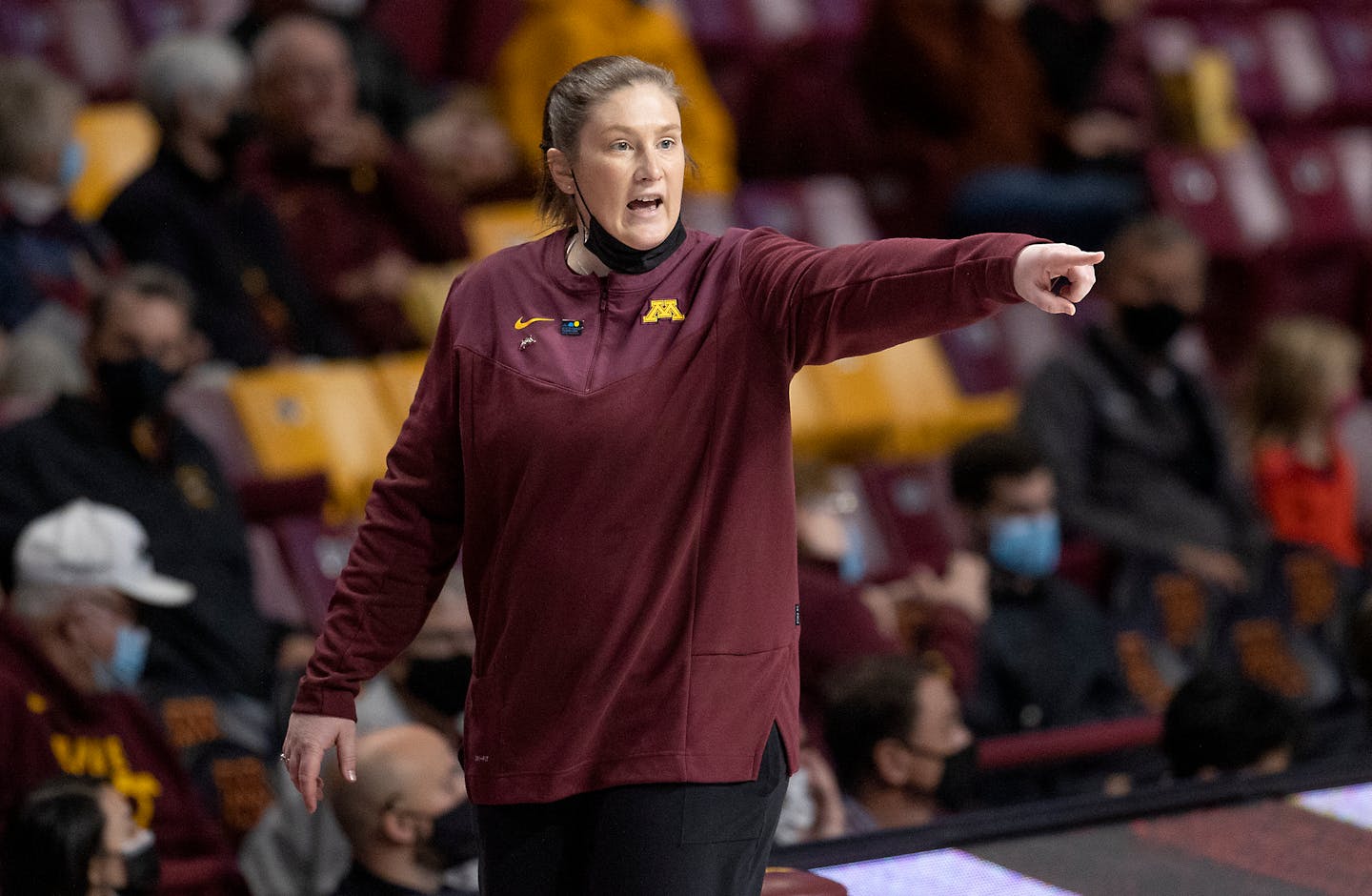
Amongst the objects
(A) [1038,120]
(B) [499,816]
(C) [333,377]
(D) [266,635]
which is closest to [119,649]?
(D) [266,635]

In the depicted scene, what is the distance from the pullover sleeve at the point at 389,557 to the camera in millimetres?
1804

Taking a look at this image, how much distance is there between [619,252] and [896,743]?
146 centimetres

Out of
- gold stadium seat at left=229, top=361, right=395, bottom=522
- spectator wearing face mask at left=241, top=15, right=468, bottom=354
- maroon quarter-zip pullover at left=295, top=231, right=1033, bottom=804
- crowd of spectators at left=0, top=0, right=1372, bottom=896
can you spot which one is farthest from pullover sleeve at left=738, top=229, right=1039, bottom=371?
spectator wearing face mask at left=241, top=15, right=468, bottom=354

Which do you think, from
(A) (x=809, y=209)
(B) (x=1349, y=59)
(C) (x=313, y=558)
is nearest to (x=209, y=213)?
(C) (x=313, y=558)

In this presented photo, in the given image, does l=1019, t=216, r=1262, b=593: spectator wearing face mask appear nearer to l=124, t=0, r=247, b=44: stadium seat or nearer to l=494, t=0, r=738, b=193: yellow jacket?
l=494, t=0, r=738, b=193: yellow jacket

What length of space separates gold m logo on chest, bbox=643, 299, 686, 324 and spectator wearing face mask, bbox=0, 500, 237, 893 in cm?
122

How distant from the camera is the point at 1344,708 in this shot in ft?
13.0

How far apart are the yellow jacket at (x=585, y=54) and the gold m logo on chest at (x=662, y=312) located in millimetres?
3233

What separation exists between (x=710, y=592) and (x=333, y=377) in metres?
2.51

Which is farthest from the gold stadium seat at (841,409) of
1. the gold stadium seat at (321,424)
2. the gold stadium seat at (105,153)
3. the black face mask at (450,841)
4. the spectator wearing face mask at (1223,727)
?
the black face mask at (450,841)

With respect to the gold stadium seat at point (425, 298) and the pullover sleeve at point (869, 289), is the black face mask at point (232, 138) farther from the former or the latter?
the pullover sleeve at point (869, 289)

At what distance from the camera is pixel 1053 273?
1.51 metres

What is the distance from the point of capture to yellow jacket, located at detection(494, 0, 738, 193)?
4941mm

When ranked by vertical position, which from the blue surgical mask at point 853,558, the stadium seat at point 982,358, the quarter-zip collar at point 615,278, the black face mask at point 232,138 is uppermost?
the black face mask at point 232,138
